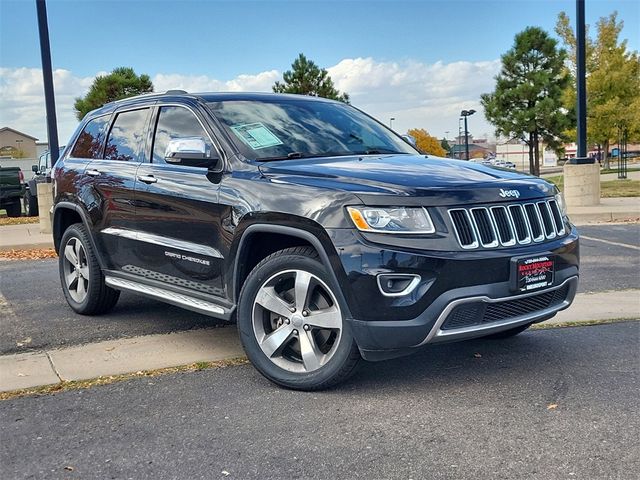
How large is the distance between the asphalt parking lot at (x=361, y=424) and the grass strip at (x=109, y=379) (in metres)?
0.09

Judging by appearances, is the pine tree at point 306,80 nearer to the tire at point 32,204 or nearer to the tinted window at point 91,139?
the tire at point 32,204

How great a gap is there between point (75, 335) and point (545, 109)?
29.4 meters

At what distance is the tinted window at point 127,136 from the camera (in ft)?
17.2

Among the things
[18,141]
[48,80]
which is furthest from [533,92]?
[18,141]

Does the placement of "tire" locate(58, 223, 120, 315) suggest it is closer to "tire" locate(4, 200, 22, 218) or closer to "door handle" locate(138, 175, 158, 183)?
"door handle" locate(138, 175, 158, 183)

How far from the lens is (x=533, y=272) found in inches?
148

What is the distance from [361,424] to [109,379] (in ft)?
5.80

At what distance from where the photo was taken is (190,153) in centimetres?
420

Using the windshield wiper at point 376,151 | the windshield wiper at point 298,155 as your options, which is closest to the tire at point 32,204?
the windshield wiper at point 376,151

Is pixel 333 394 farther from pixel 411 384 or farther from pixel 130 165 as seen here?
pixel 130 165

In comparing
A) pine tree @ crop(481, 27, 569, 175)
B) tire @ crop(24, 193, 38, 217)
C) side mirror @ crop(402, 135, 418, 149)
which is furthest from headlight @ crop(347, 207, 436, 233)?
pine tree @ crop(481, 27, 569, 175)

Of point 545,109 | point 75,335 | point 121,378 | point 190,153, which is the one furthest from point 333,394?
point 545,109

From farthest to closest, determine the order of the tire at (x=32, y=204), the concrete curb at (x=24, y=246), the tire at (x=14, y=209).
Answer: the tire at (x=14, y=209), the tire at (x=32, y=204), the concrete curb at (x=24, y=246)

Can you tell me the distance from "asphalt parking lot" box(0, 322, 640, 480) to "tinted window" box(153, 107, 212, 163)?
1.66 meters
